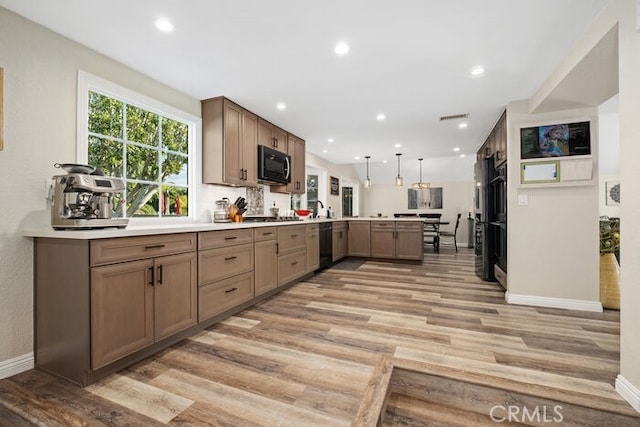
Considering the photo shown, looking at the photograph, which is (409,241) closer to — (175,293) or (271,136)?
(271,136)

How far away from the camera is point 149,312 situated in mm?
1958

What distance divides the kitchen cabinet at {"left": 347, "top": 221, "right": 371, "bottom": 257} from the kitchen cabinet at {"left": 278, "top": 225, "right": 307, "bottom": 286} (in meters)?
2.06

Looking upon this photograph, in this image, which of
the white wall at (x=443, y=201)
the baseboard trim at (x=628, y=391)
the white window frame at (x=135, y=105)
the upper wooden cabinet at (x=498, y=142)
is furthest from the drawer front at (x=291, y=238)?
the white wall at (x=443, y=201)

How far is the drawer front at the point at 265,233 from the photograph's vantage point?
3127 millimetres

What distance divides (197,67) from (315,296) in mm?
2735

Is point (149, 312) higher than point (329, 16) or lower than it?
lower

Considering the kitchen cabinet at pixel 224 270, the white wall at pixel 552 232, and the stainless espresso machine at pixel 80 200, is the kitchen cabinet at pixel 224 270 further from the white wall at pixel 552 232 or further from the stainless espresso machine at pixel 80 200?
the white wall at pixel 552 232

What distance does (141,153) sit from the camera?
2.81 metres

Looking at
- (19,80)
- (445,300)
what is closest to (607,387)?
(445,300)

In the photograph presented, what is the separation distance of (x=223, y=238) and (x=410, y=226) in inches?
159

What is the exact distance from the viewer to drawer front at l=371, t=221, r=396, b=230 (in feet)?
18.8

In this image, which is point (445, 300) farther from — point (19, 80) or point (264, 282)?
point (19, 80)

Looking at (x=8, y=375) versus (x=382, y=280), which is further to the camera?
(x=382, y=280)
